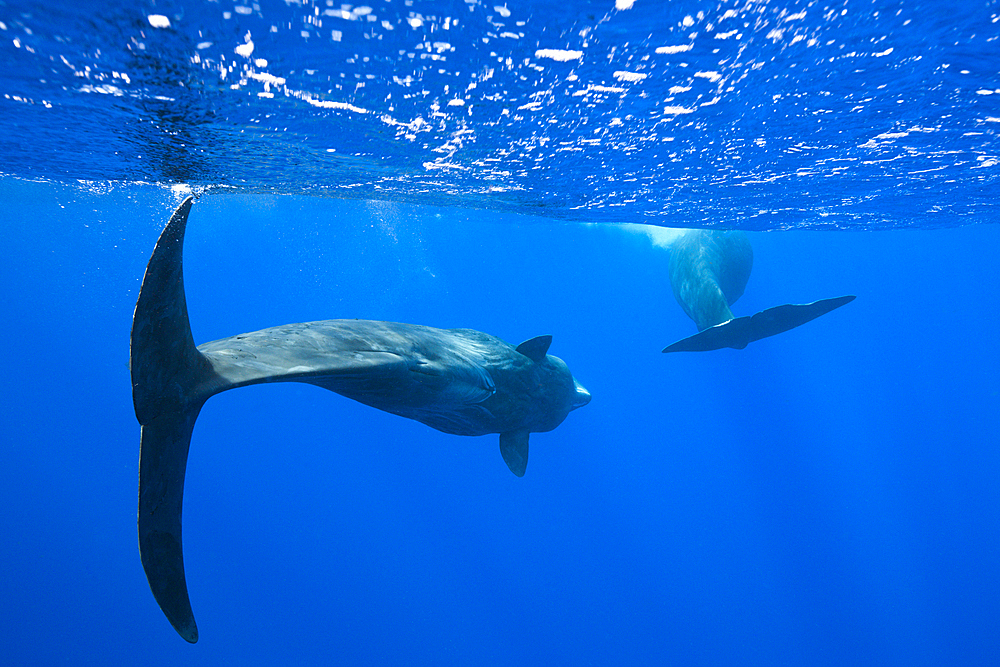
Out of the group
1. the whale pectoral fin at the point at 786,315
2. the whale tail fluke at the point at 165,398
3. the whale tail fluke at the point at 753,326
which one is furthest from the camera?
the whale tail fluke at the point at 753,326

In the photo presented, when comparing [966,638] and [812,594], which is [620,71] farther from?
[966,638]

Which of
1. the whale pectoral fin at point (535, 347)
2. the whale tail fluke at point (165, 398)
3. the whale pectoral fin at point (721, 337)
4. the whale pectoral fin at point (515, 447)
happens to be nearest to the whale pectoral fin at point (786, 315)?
the whale pectoral fin at point (721, 337)

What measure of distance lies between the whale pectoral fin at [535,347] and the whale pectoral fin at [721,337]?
3.44 meters

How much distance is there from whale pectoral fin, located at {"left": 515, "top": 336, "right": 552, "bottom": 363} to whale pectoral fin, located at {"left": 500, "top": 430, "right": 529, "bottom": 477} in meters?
1.14

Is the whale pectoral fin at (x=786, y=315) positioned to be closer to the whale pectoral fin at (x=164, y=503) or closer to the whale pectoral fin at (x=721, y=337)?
the whale pectoral fin at (x=721, y=337)

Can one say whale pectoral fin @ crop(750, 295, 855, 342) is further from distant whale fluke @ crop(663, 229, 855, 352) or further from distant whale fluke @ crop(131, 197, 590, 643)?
distant whale fluke @ crop(131, 197, 590, 643)

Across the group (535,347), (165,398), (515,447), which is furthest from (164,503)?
(515,447)

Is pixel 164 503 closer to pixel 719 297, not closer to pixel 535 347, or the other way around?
pixel 535 347

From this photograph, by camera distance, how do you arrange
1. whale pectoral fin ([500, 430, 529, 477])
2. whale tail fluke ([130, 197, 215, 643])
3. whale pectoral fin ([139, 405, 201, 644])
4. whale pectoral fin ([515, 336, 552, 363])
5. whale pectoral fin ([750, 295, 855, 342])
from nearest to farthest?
whale tail fluke ([130, 197, 215, 643]) → whale pectoral fin ([139, 405, 201, 644]) → whale pectoral fin ([515, 336, 552, 363]) → whale pectoral fin ([500, 430, 529, 477]) → whale pectoral fin ([750, 295, 855, 342])

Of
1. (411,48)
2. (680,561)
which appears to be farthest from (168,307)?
(680,561)

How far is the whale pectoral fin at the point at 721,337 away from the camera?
953 cm

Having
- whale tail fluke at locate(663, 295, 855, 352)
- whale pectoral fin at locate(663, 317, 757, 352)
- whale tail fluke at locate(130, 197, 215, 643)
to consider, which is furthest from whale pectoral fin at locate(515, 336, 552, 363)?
whale tail fluke at locate(130, 197, 215, 643)

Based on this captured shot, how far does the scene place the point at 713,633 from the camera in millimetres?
38781

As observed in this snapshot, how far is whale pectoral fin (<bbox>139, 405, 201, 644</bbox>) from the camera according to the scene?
2457 mm
